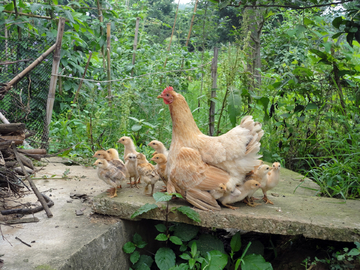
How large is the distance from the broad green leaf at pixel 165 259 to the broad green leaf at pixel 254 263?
62cm

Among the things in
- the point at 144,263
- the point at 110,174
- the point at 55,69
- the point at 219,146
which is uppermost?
the point at 55,69

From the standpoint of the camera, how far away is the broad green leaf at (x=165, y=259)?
2.75 metres

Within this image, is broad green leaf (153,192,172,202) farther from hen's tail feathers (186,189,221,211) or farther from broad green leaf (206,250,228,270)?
broad green leaf (206,250,228,270)

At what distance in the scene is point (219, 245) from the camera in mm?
3029

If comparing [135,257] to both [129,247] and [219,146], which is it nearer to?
[129,247]

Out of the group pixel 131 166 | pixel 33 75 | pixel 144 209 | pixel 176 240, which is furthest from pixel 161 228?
pixel 33 75

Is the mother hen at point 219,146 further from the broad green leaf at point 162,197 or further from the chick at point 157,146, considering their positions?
the chick at point 157,146

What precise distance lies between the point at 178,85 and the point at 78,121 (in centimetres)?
229

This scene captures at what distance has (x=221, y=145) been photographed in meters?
2.90

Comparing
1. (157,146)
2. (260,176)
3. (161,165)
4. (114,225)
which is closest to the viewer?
(114,225)

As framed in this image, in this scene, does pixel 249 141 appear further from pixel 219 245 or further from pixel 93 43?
pixel 93 43

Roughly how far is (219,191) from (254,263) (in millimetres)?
692

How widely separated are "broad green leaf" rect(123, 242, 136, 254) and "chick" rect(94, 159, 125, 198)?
502mm

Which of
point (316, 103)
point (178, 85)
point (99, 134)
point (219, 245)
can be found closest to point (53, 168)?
point (99, 134)
